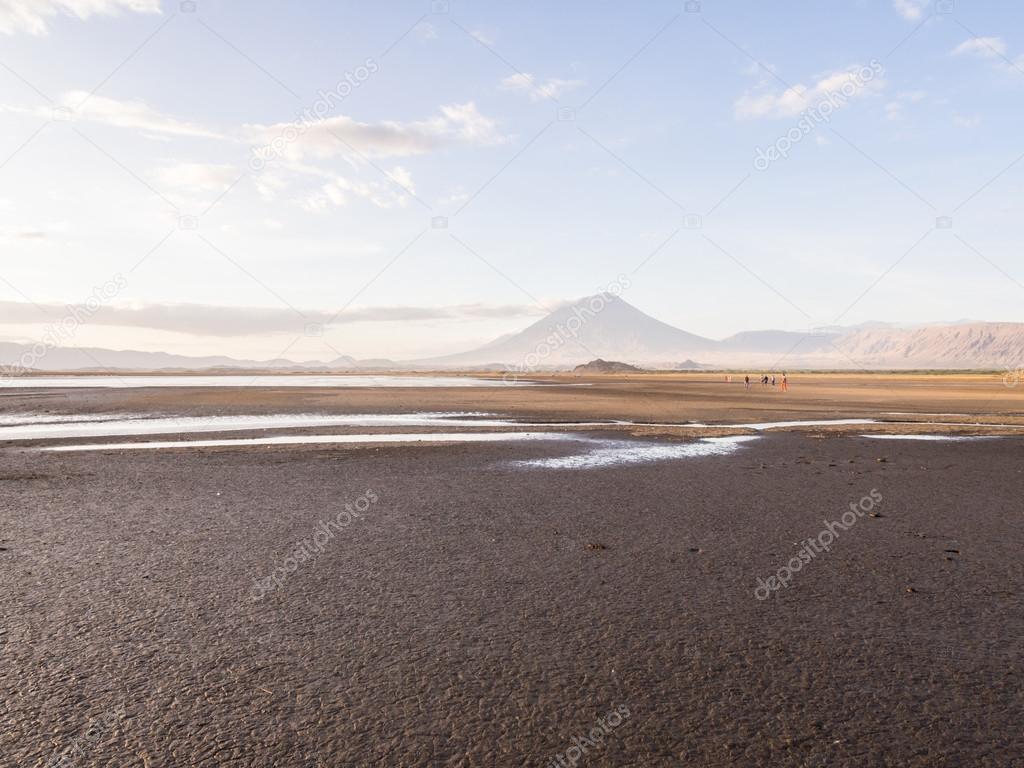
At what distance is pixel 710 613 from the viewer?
6.18 metres

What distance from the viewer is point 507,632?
5738 mm

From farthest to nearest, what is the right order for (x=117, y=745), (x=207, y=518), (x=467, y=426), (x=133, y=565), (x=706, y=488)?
1. (x=467, y=426)
2. (x=706, y=488)
3. (x=207, y=518)
4. (x=133, y=565)
5. (x=117, y=745)

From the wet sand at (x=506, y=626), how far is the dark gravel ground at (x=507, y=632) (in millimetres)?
28

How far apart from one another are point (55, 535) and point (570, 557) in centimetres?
696

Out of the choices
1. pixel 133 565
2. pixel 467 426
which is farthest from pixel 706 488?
pixel 467 426

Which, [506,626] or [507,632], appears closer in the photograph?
[507,632]

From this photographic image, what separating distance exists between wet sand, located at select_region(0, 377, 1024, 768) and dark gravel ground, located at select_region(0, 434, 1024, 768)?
28mm

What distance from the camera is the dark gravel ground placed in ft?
13.4

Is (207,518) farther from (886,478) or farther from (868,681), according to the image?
(886,478)

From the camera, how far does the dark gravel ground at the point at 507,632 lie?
4.09 meters

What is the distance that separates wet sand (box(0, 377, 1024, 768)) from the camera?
13.5ft

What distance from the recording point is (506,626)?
19.2ft

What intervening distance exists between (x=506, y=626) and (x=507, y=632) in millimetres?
126

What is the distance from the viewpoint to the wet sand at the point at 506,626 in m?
4.11
